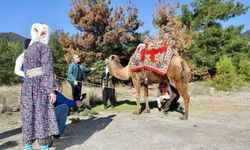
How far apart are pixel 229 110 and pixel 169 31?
53.5 ft

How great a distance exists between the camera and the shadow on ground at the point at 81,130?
251 inches

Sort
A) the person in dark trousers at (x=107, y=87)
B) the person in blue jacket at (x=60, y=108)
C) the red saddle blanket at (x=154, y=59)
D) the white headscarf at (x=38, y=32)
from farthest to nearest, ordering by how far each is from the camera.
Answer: the person in dark trousers at (x=107, y=87) → the red saddle blanket at (x=154, y=59) → the person in blue jacket at (x=60, y=108) → the white headscarf at (x=38, y=32)

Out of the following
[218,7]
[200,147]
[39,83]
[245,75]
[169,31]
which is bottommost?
[200,147]

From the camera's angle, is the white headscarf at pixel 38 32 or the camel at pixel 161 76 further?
the camel at pixel 161 76

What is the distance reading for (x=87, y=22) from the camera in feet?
75.6

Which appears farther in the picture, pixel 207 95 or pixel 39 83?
pixel 207 95

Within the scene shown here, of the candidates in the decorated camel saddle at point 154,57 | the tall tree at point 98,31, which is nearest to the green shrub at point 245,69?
the tall tree at point 98,31

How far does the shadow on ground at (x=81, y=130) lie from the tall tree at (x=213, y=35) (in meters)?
17.2

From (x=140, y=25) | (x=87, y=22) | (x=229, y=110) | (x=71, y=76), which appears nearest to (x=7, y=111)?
(x=71, y=76)

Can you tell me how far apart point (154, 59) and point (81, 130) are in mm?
3188

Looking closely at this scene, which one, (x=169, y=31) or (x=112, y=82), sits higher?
(x=169, y=31)

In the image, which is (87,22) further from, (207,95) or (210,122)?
(210,122)

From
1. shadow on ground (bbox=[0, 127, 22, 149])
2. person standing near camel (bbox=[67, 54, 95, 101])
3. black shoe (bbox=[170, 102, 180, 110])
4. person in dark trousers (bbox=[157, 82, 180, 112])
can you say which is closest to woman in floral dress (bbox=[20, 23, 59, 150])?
shadow on ground (bbox=[0, 127, 22, 149])

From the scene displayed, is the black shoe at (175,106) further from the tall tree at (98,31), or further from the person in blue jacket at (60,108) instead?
the tall tree at (98,31)
